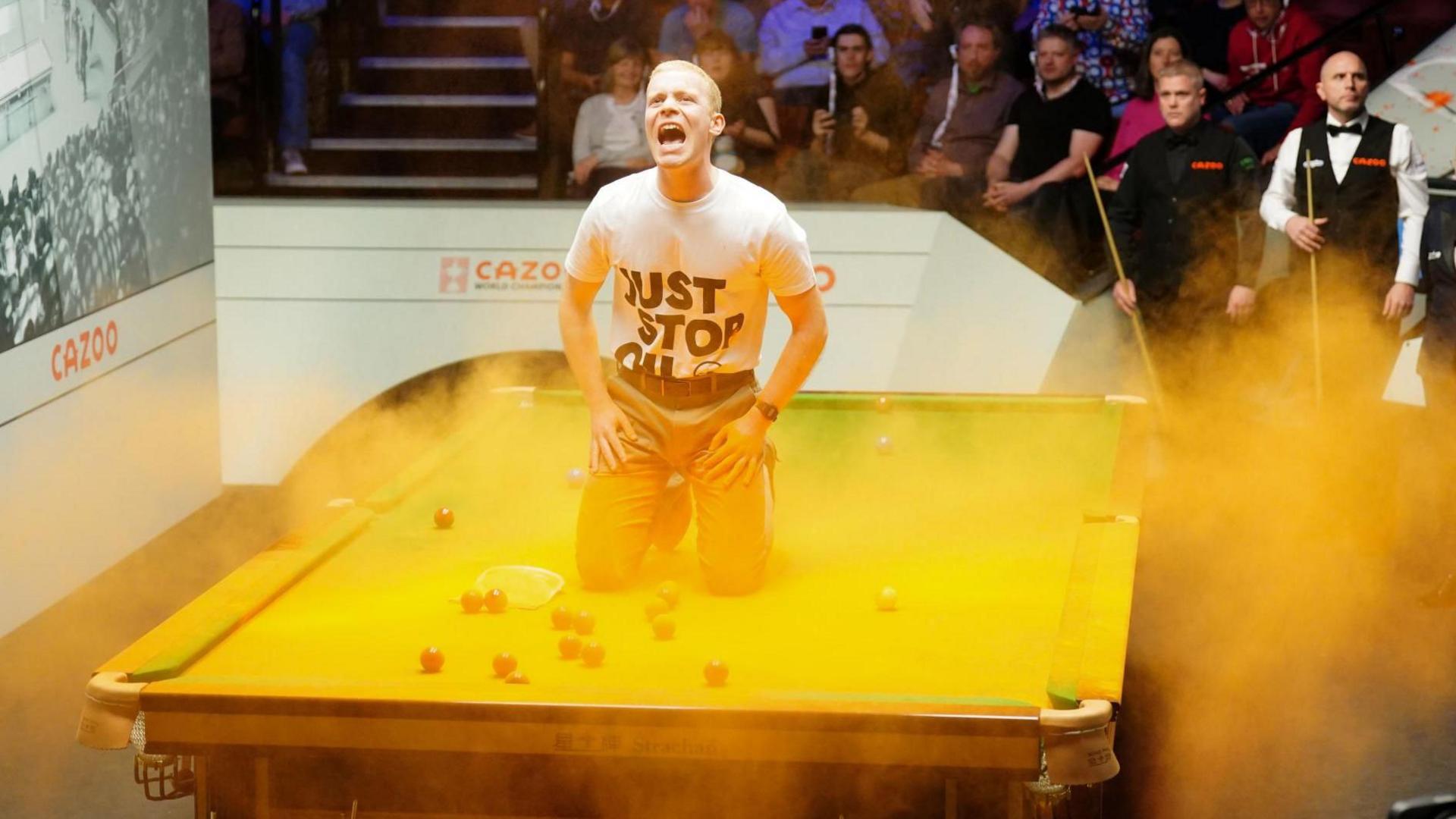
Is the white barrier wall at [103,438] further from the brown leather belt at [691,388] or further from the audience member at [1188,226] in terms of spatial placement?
the audience member at [1188,226]

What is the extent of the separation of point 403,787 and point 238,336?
3757 mm

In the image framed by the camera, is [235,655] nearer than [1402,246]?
Yes

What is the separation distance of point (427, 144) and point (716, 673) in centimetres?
409

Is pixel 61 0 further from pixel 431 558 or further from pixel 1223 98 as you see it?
pixel 1223 98

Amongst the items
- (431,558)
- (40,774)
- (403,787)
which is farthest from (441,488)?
(403,787)

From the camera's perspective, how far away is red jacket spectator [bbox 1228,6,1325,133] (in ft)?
19.1

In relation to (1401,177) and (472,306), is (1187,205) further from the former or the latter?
(472,306)

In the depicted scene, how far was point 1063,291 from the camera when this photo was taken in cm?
593

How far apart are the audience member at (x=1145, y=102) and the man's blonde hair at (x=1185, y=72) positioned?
0.12 m

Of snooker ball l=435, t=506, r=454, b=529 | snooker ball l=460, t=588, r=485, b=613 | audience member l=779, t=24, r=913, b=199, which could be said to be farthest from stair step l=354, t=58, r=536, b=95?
snooker ball l=460, t=588, r=485, b=613

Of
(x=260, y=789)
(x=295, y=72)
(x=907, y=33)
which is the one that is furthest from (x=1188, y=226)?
(x=260, y=789)

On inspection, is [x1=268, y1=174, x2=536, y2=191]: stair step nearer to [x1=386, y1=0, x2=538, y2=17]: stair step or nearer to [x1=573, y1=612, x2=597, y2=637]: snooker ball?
[x1=386, y1=0, x2=538, y2=17]: stair step

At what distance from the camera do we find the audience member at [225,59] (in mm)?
6199

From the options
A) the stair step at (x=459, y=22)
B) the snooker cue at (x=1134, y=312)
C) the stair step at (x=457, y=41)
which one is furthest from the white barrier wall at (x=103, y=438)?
the snooker cue at (x=1134, y=312)
